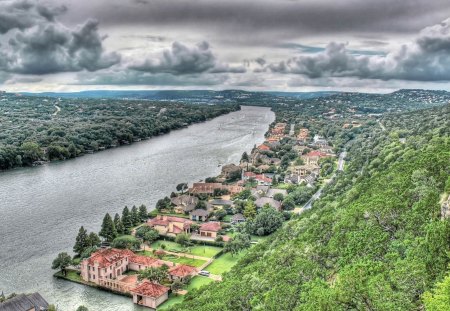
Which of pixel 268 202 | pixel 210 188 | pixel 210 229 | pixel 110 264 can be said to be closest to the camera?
pixel 110 264

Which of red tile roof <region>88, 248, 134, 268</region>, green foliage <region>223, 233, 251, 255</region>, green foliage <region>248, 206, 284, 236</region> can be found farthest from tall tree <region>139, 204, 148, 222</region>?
green foliage <region>223, 233, 251, 255</region>

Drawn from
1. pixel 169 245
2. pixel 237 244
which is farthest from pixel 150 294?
pixel 169 245

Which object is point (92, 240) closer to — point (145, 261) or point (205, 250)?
point (145, 261)

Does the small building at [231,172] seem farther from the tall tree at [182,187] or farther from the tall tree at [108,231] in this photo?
the tall tree at [108,231]

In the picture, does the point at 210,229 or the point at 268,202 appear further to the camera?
the point at 268,202

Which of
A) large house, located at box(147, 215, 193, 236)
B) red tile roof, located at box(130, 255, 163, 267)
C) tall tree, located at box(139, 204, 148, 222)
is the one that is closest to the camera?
red tile roof, located at box(130, 255, 163, 267)

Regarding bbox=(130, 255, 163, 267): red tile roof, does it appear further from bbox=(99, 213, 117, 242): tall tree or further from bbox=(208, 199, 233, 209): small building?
bbox=(208, 199, 233, 209): small building

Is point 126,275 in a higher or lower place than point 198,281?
lower
